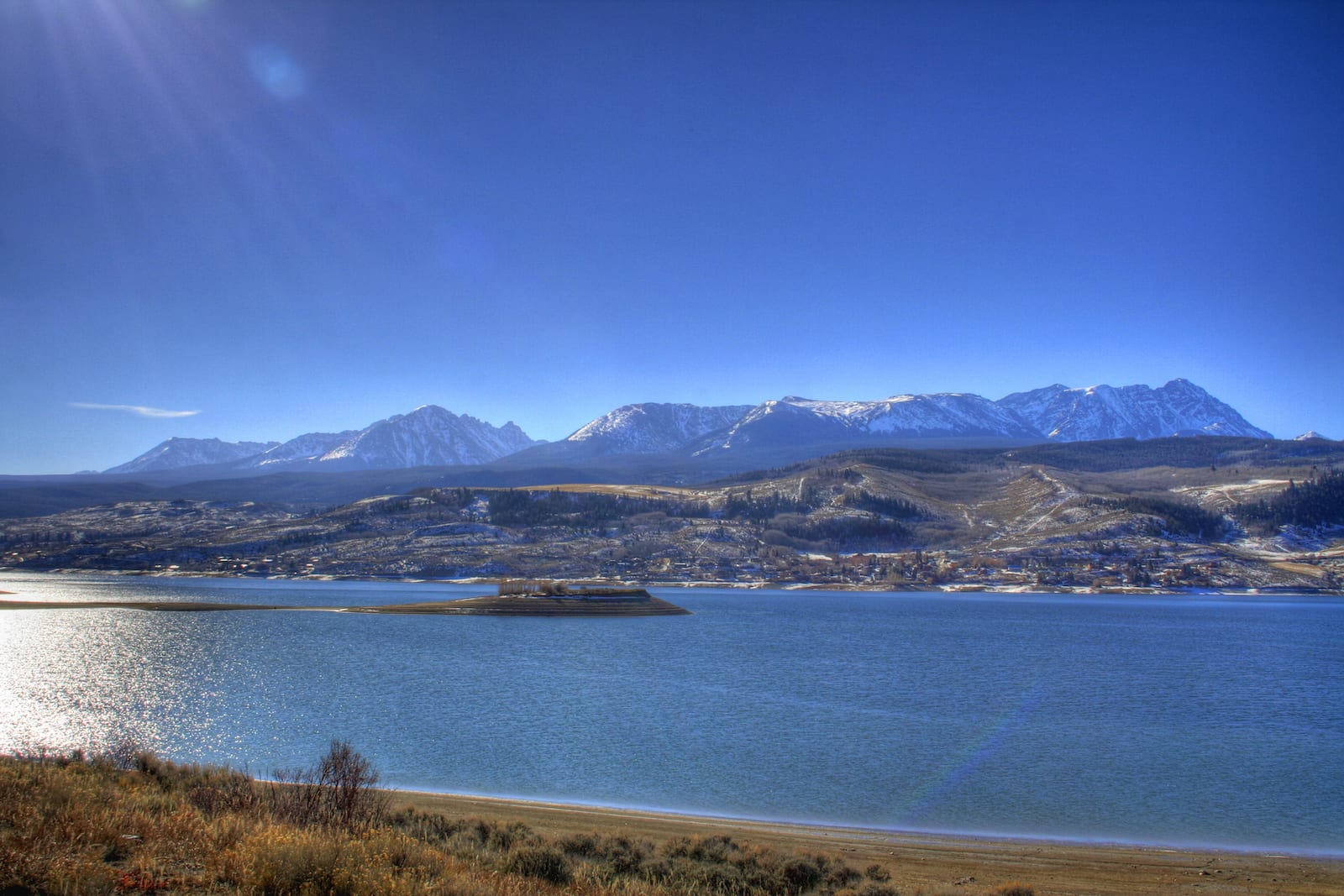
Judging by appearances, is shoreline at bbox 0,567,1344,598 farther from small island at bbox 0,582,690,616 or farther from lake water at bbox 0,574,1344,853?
lake water at bbox 0,574,1344,853

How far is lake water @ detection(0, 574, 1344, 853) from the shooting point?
26.8m

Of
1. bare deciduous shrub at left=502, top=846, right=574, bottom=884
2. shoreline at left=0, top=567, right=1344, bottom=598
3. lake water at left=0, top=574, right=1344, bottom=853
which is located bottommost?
shoreline at left=0, top=567, right=1344, bottom=598

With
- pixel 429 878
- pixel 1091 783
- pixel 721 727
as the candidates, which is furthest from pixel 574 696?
pixel 429 878

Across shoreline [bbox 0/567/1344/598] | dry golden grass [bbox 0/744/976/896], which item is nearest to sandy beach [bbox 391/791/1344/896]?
dry golden grass [bbox 0/744/976/896]

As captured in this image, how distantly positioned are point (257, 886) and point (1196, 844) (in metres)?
24.2

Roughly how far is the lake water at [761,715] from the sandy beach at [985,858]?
4.87 feet

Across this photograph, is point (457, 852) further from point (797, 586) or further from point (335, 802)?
point (797, 586)

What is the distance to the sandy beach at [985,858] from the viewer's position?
1866 centimetres

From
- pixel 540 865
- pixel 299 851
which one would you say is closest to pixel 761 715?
pixel 540 865

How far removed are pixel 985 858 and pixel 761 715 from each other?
20.2m

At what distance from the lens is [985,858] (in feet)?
68.2

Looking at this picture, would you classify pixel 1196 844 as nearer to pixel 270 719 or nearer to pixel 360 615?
pixel 270 719

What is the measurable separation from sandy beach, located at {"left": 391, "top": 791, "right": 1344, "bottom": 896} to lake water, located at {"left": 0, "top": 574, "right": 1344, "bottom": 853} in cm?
148

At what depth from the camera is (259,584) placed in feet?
526
